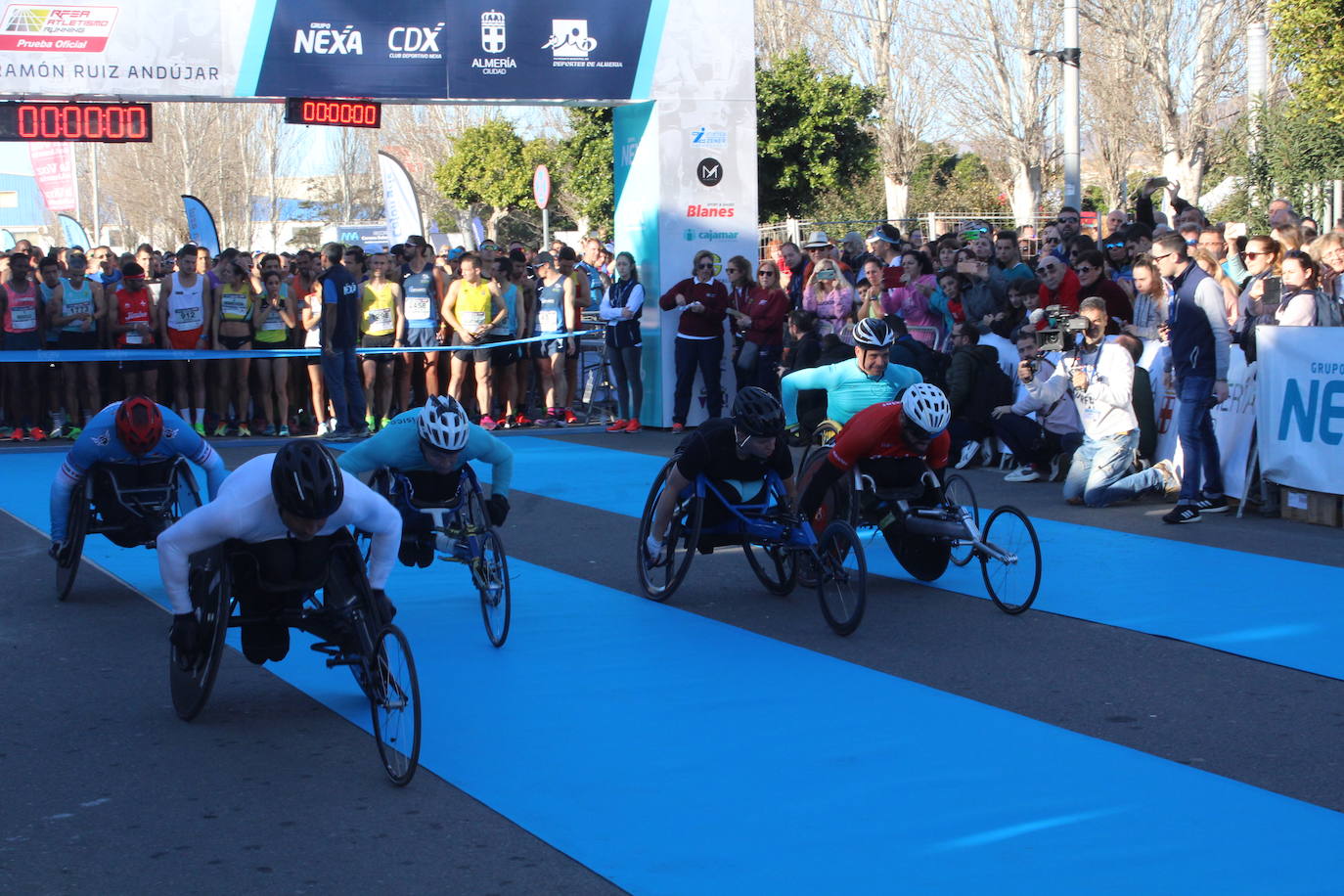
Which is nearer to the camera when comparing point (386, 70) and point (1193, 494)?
point (1193, 494)

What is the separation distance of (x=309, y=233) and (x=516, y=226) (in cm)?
2519

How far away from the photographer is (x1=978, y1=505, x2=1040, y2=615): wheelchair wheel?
8.47 meters

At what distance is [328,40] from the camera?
16797mm

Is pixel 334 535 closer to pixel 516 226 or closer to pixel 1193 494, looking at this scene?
pixel 1193 494

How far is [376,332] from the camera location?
18.8 meters

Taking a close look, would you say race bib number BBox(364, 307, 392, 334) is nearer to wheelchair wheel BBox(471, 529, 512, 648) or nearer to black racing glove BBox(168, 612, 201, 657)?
wheelchair wheel BBox(471, 529, 512, 648)

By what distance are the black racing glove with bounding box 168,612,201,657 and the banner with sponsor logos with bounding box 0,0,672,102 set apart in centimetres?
1161

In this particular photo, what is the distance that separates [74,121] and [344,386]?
4.07 metres

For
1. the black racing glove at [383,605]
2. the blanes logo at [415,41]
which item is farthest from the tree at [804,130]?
the black racing glove at [383,605]

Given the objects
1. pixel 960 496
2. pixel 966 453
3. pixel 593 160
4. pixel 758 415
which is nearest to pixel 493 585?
pixel 758 415

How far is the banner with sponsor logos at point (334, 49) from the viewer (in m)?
16.3

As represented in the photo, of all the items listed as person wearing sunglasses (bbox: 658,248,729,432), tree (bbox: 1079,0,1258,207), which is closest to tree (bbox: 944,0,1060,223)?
tree (bbox: 1079,0,1258,207)

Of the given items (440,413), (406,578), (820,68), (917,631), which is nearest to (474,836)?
(440,413)

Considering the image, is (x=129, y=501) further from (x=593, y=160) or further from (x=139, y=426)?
(x=593, y=160)
